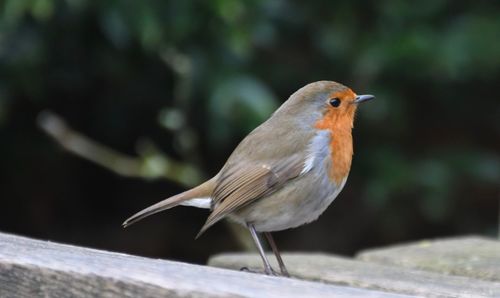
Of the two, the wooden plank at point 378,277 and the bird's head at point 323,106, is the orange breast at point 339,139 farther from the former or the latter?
the wooden plank at point 378,277

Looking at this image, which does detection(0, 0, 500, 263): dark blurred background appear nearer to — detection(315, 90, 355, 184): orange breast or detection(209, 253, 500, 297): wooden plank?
detection(315, 90, 355, 184): orange breast

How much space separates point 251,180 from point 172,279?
1.76 metres

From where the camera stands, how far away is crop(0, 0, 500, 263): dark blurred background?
535 cm

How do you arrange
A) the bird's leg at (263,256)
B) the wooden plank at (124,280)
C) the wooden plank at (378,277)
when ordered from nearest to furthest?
1. the wooden plank at (124,280)
2. the wooden plank at (378,277)
3. the bird's leg at (263,256)

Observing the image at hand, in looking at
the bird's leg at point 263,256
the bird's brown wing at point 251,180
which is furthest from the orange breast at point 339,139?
the bird's leg at point 263,256

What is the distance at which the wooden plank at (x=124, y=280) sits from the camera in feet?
6.33

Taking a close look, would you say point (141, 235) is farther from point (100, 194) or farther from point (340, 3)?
point (340, 3)

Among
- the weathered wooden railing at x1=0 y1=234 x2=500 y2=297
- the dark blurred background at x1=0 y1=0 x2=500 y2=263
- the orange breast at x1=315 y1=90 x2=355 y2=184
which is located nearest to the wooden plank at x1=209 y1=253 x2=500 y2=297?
the weathered wooden railing at x1=0 y1=234 x2=500 y2=297

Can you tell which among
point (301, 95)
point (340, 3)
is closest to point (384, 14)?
point (340, 3)

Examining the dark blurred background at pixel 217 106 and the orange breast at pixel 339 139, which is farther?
the dark blurred background at pixel 217 106

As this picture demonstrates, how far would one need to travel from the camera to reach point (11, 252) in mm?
2217

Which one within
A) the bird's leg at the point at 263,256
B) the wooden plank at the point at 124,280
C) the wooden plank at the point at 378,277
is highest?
the wooden plank at the point at 124,280

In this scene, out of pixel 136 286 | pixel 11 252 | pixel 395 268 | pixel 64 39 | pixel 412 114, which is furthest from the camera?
pixel 412 114

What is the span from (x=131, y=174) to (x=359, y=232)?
1976 millimetres
